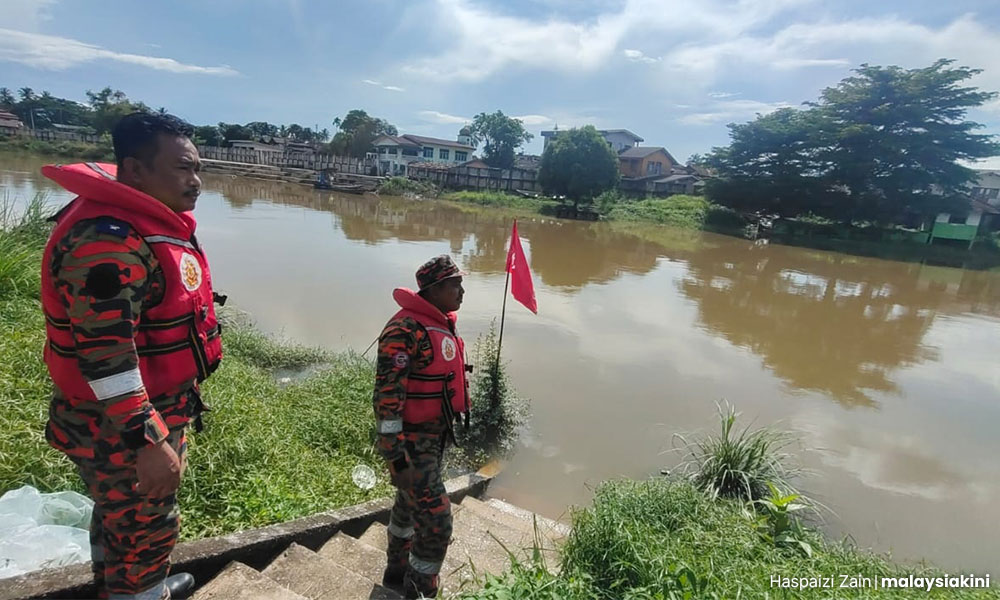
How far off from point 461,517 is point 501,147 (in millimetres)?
45992

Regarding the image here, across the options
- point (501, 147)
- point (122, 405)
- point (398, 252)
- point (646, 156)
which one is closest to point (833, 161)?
point (646, 156)

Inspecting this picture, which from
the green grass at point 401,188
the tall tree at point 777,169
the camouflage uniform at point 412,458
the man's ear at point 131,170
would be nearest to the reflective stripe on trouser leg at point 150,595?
the camouflage uniform at point 412,458

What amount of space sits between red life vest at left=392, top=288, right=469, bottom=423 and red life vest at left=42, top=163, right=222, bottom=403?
77 cm

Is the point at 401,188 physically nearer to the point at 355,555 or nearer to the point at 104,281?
the point at 355,555

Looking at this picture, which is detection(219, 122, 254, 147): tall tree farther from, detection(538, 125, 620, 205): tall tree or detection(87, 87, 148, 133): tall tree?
detection(538, 125, 620, 205): tall tree

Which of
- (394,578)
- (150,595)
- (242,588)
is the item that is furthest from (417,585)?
(150,595)

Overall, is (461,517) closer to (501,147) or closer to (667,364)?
(667,364)

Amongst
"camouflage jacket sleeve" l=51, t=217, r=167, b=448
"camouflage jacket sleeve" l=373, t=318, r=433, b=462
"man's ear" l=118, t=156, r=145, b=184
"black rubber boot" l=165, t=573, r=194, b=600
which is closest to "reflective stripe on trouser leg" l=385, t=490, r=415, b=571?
"camouflage jacket sleeve" l=373, t=318, r=433, b=462

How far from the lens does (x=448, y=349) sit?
225 cm

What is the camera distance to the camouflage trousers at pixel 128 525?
1.45 m

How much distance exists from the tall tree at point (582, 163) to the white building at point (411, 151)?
2066cm

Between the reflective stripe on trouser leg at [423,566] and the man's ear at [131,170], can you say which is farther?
the reflective stripe on trouser leg at [423,566]

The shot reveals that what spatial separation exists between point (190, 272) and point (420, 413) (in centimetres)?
104

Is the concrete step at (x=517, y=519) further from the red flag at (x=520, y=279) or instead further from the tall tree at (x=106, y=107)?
the tall tree at (x=106, y=107)
